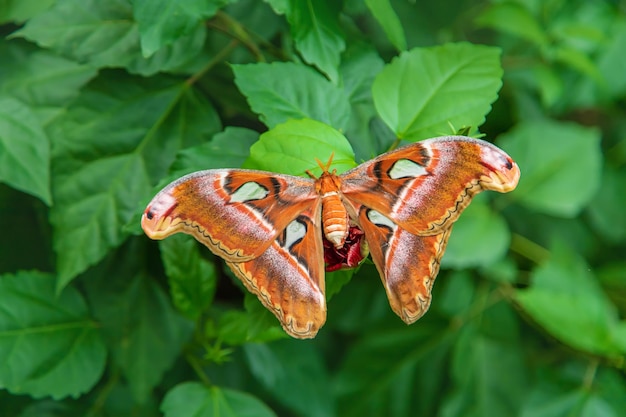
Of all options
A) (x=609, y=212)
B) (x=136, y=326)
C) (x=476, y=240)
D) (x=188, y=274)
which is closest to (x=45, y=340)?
(x=136, y=326)

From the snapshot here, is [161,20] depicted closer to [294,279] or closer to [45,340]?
[294,279]

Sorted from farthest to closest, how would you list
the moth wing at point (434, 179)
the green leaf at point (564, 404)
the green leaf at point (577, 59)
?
1. the green leaf at point (577, 59)
2. the green leaf at point (564, 404)
3. the moth wing at point (434, 179)

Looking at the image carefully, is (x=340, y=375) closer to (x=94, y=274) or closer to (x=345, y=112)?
(x=94, y=274)

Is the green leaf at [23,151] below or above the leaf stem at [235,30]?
below

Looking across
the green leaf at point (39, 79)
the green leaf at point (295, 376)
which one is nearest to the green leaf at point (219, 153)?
the green leaf at point (39, 79)

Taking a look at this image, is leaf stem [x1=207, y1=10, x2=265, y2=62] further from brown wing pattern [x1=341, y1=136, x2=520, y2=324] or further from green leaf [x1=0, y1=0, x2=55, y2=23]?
brown wing pattern [x1=341, y1=136, x2=520, y2=324]

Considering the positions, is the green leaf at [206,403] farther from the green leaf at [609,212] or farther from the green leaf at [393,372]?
the green leaf at [609,212]
